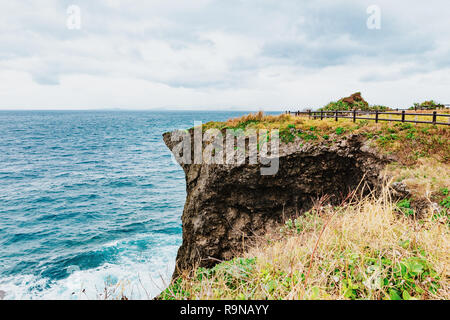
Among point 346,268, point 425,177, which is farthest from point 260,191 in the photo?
point 346,268

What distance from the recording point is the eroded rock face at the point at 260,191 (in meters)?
14.4

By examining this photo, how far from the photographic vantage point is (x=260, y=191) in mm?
14781

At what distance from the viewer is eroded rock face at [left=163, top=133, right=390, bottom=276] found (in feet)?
47.3

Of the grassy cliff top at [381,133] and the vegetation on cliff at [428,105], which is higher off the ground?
the vegetation on cliff at [428,105]

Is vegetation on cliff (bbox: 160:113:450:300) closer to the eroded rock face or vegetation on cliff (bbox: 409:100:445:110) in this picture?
the eroded rock face

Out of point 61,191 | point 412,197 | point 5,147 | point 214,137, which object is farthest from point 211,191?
point 5,147

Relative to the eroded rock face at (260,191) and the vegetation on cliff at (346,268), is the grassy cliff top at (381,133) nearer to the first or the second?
the eroded rock face at (260,191)

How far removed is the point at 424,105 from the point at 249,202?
3743 cm

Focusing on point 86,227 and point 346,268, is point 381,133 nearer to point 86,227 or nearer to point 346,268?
point 346,268

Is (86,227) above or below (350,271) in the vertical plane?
below

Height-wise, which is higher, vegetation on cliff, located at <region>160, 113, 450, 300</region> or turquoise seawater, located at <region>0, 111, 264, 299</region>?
vegetation on cliff, located at <region>160, 113, 450, 300</region>

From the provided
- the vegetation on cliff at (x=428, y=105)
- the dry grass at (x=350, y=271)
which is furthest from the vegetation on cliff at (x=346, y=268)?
the vegetation on cliff at (x=428, y=105)

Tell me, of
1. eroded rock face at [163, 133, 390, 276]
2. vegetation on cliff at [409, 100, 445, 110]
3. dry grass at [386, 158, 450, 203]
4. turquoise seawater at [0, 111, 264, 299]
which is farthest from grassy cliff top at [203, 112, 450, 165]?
vegetation on cliff at [409, 100, 445, 110]

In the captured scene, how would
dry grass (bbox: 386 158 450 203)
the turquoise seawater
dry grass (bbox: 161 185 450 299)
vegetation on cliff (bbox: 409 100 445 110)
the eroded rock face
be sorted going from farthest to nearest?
1. vegetation on cliff (bbox: 409 100 445 110)
2. the turquoise seawater
3. the eroded rock face
4. dry grass (bbox: 386 158 450 203)
5. dry grass (bbox: 161 185 450 299)
